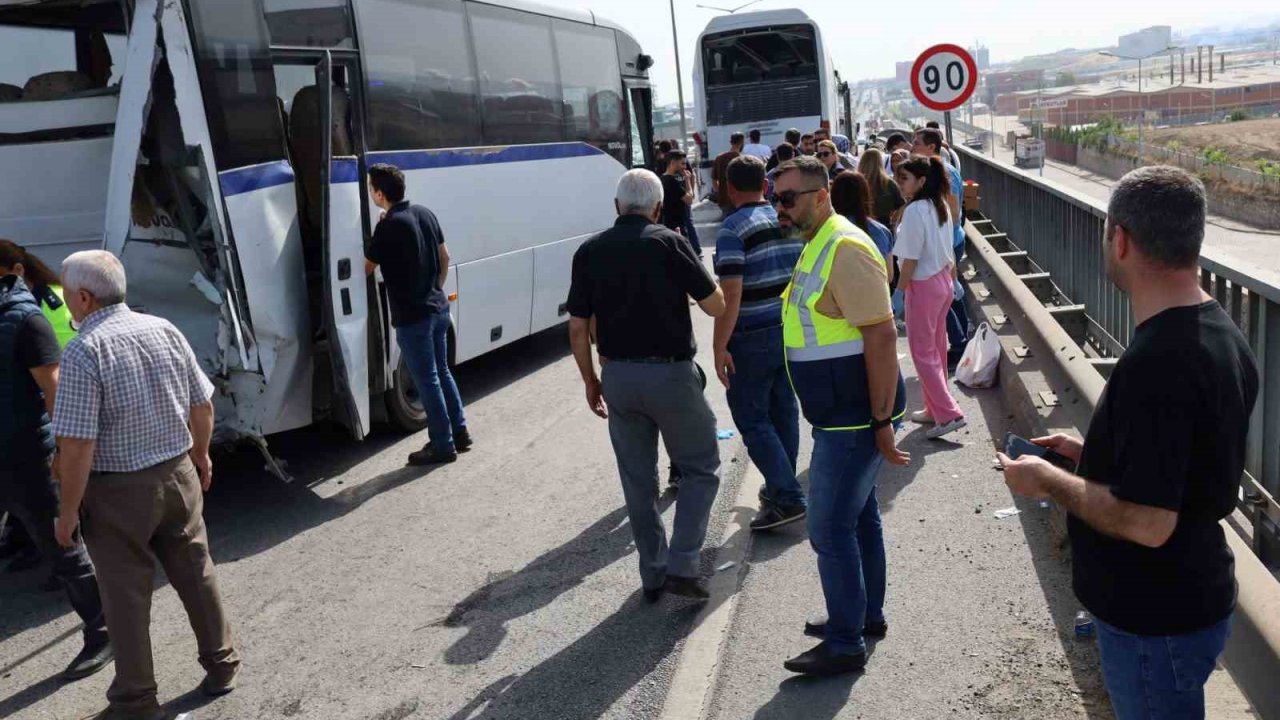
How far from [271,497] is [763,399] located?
362 cm

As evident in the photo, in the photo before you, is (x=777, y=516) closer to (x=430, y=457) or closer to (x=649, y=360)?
(x=649, y=360)

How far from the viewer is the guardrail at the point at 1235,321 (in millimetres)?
3477

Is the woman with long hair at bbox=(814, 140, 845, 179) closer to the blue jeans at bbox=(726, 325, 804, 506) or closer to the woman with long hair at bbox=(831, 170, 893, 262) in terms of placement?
the woman with long hair at bbox=(831, 170, 893, 262)

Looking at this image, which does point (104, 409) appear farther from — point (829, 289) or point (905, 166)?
point (905, 166)

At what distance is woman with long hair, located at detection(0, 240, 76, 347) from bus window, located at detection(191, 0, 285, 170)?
1.39m

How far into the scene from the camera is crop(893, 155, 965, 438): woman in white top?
7867 millimetres

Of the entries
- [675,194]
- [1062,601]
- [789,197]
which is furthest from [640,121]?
[1062,601]

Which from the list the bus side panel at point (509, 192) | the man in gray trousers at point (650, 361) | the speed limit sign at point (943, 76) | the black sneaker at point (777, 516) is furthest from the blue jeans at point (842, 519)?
the speed limit sign at point (943, 76)

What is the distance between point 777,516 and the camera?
6586 millimetres

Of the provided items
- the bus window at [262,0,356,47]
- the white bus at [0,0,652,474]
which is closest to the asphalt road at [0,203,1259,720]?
the white bus at [0,0,652,474]

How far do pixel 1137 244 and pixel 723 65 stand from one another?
25108 millimetres

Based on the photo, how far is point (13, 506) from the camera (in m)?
5.62

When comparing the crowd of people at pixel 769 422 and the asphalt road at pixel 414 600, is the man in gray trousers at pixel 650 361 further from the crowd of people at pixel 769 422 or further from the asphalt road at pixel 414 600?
the asphalt road at pixel 414 600

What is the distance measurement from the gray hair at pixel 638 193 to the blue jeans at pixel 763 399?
1.10 metres
